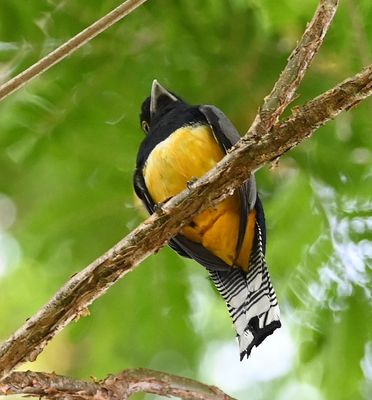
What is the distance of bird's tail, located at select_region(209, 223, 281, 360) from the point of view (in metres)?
3.18

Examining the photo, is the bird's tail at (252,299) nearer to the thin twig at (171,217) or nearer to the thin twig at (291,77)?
the thin twig at (171,217)

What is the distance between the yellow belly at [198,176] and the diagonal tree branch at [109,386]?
0.71 metres

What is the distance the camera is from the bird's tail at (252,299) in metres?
3.18

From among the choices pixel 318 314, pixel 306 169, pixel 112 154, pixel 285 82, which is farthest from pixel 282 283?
pixel 285 82

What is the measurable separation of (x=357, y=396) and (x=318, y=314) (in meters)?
0.40

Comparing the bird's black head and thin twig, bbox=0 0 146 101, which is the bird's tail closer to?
the bird's black head

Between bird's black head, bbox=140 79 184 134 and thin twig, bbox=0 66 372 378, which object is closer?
thin twig, bbox=0 66 372 378

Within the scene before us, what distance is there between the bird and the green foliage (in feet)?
1.31

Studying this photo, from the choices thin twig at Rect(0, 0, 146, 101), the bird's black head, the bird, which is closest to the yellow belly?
the bird

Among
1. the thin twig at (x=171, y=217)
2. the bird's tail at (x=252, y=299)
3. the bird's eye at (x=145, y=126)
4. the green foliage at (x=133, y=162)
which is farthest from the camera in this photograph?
the bird's eye at (x=145, y=126)

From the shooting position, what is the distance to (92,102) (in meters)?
3.75

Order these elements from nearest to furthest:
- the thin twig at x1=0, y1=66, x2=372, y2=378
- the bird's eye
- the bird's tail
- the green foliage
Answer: the thin twig at x1=0, y1=66, x2=372, y2=378 → the bird's tail → the green foliage → the bird's eye

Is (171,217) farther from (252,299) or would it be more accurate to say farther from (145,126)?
(145,126)

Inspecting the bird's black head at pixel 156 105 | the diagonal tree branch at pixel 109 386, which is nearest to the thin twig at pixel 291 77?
the diagonal tree branch at pixel 109 386
